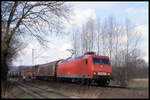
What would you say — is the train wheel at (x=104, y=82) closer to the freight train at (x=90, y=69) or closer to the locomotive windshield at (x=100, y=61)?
the freight train at (x=90, y=69)

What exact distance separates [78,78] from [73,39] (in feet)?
64.3

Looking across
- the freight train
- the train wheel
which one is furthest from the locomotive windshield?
the train wheel

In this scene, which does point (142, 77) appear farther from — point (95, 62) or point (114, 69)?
point (114, 69)

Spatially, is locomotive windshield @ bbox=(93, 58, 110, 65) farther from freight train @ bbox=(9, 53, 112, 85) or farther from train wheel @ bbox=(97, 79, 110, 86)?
train wheel @ bbox=(97, 79, 110, 86)

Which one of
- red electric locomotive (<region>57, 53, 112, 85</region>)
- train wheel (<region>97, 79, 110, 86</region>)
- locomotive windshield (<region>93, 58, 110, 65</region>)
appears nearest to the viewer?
red electric locomotive (<region>57, 53, 112, 85</region>)

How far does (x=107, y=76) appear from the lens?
23.6 meters

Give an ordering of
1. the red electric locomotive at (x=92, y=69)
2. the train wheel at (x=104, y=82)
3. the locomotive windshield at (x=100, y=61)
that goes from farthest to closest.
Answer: the train wheel at (x=104, y=82) → the locomotive windshield at (x=100, y=61) → the red electric locomotive at (x=92, y=69)

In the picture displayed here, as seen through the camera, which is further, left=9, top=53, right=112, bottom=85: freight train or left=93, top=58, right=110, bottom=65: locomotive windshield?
left=93, top=58, right=110, bottom=65: locomotive windshield

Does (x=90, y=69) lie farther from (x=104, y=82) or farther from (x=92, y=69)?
(x=104, y=82)

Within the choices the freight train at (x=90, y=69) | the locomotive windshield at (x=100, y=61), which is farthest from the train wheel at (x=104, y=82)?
the locomotive windshield at (x=100, y=61)

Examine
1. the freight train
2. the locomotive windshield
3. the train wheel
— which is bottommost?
the train wheel

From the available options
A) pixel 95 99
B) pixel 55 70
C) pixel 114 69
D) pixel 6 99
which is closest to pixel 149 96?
pixel 95 99

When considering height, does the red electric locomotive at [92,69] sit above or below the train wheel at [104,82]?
above

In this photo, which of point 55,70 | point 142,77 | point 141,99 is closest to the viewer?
point 141,99
